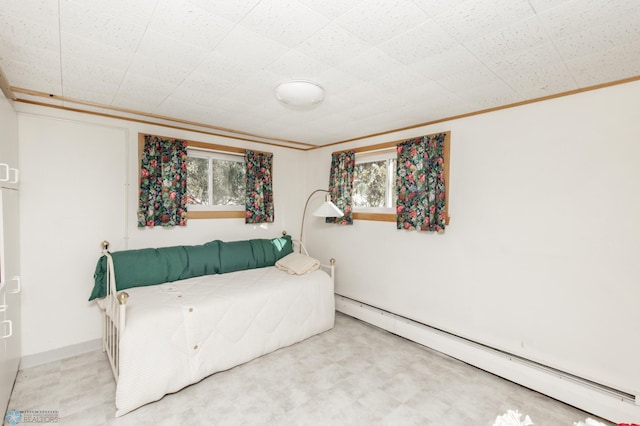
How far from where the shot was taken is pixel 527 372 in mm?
2322

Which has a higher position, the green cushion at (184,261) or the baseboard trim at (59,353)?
the green cushion at (184,261)

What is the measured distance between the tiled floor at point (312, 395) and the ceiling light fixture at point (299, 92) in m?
2.23

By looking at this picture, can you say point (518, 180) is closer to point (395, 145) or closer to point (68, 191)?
point (395, 145)

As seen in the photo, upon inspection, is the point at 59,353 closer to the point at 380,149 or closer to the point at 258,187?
the point at 258,187

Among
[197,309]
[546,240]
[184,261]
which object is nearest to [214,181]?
[184,261]

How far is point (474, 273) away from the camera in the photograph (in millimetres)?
2740

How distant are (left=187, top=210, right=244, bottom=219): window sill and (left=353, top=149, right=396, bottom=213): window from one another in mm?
1543

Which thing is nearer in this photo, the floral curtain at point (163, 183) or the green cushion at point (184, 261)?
the green cushion at point (184, 261)

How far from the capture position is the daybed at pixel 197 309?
2.09 m

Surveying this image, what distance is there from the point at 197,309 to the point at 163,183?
1514 millimetres

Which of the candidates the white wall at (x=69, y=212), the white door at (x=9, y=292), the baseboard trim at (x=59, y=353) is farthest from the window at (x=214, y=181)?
the baseboard trim at (x=59, y=353)

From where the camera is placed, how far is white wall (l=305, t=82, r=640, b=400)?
2010 millimetres

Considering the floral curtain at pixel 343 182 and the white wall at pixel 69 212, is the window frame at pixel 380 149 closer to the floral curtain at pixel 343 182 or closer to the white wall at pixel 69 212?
the floral curtain at pixel 343 182

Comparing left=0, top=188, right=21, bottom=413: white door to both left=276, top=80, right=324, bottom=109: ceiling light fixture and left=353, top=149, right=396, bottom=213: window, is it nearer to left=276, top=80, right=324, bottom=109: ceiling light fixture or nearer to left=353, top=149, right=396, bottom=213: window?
left=276, top=80, right=324, bottom=109: ceiling light fixture
